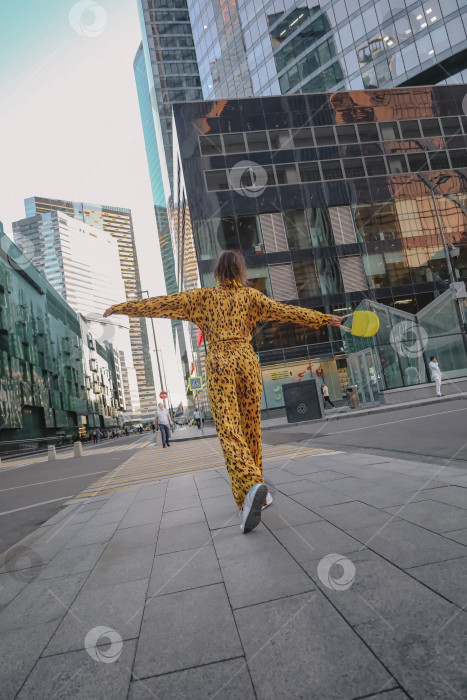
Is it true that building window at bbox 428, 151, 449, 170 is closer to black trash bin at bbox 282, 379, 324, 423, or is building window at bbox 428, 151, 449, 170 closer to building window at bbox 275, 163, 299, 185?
building window at bbox 275, 163, 299, 185

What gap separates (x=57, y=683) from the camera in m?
1.59

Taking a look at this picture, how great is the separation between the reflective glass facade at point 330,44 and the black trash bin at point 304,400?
121ft

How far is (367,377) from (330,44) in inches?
1629

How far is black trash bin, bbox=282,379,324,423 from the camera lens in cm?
1803

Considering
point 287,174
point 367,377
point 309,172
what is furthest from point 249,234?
point 367,377

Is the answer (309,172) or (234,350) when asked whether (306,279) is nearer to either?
(309,172)

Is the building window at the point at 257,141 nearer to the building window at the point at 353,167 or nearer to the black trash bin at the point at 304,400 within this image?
the building window at the point at 353,167

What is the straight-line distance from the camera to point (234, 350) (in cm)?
361

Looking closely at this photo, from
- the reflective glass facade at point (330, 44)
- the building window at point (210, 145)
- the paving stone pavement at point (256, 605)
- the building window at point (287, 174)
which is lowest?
the paving stone pavement at point (256, 605)

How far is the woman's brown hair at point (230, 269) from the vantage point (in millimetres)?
3883

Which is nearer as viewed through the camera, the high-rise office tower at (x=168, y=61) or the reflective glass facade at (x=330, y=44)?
the reflective glass facade at (x=330, y=44)

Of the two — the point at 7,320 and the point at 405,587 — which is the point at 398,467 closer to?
the point at 405,587

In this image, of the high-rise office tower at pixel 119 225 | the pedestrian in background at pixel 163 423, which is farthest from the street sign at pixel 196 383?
the high-rise office tower at pixel 119 225

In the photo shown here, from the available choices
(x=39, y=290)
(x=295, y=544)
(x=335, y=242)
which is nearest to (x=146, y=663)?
(x=295, y=544)
